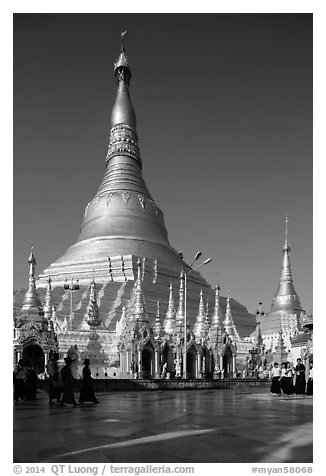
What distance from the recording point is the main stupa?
62156 millimetres

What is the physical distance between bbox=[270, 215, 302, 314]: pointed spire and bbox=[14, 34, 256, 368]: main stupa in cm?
516

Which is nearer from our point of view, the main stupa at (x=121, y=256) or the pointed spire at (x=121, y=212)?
the main stupa at (x=121, y=256)

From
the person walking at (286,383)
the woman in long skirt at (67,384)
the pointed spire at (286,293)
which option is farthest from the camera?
the pointed spire at (286,293)

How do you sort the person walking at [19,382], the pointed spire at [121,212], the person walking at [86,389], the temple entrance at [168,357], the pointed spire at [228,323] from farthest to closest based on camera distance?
the pointed spire at [121,212]
the pointed spire at [228,323]
the temple entrance at [168,357]
the person walking at [19,382]
the person walking at [86,389]

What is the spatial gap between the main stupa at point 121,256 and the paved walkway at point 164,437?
4273cm

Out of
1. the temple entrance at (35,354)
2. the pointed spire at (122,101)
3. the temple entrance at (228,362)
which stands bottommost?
the temple entrance at (228,362)

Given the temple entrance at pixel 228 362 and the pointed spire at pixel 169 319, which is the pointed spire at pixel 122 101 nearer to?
the pointed spire at pixel 169 319

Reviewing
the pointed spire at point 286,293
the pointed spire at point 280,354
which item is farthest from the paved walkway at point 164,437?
the pointed spire at point 286,293

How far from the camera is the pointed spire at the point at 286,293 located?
7912 centimetres

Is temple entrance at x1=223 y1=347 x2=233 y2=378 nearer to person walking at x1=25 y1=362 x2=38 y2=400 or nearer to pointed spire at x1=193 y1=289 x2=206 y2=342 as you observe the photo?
pointed spire at x1=193 y1=289 x2=206 y2=342

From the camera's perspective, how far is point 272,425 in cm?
1084

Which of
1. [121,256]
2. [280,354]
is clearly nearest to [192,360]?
[280,354]

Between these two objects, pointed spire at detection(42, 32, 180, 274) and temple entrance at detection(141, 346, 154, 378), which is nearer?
temple entrance at detection(141, 346, 154, 378)

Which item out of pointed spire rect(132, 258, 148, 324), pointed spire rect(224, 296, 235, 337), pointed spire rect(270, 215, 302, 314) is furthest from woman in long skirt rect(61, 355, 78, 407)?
pointed spire rect(270, 215, 302, 314)
